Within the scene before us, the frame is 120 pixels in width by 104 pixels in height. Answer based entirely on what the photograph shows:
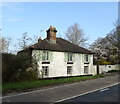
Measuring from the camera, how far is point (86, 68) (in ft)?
112

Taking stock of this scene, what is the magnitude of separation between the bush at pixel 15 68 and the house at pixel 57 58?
3009 mm

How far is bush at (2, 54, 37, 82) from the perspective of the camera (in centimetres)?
2040

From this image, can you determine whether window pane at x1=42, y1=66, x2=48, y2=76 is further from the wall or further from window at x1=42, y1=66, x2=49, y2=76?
the wall

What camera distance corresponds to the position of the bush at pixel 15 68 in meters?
20.4

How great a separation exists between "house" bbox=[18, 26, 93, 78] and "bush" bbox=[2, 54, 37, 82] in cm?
301

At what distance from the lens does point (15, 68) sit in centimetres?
2116

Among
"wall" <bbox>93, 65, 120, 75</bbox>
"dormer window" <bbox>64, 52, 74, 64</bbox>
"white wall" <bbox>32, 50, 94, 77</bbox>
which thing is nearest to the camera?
"white wall" <bbox>32, 50, 94, 77</bbox>

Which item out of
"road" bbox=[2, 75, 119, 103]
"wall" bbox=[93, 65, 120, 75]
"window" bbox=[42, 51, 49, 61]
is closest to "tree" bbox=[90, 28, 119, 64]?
"wall" bbox=[93, 65, 120, 75]

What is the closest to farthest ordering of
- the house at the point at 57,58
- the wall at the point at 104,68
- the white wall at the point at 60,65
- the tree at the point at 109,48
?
the house at the point at 57,58 → the white wall at the point at 60,65 → the wall at the point at 104,68 → the tree at the point at 109,48

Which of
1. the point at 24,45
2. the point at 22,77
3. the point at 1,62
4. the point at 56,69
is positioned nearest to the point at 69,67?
the point at 56,69

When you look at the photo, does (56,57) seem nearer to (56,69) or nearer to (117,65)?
(56,69)

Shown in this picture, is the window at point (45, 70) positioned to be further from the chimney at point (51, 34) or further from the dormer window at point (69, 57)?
the chimney at point (51, 34)

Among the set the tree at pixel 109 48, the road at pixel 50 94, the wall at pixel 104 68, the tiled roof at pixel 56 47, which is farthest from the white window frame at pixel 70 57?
the tree at pixel 109 48

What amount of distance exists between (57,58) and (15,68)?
945 cm
